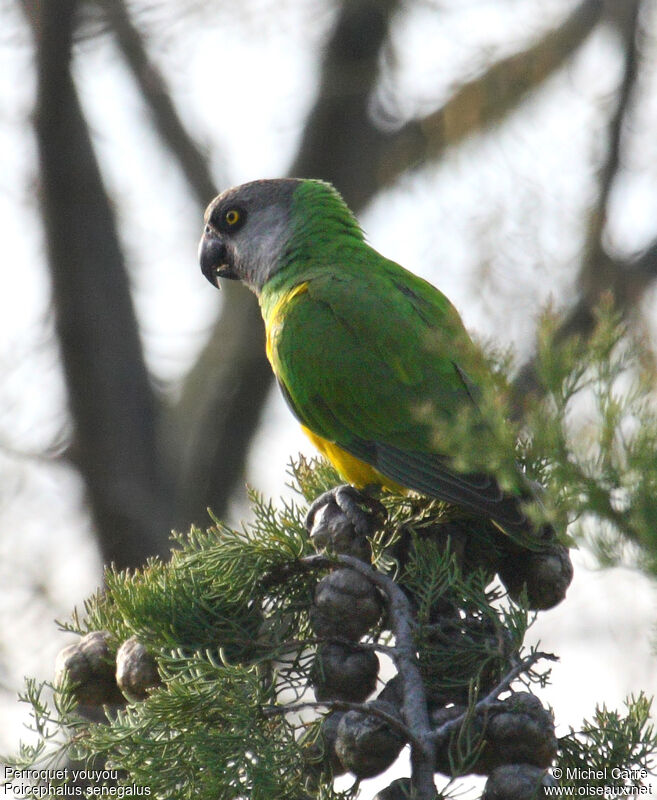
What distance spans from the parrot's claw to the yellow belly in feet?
1.82

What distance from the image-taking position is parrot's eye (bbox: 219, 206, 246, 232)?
5.27 m

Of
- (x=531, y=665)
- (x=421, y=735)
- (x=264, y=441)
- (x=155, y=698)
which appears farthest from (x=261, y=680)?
(x=264, y=441)

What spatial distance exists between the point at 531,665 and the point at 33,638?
628 cm

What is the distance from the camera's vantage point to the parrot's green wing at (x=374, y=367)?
11.8 ft

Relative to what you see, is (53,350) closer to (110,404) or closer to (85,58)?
(110,404)

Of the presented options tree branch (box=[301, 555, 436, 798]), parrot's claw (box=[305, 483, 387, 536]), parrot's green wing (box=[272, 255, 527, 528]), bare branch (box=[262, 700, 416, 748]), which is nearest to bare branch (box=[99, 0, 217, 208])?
parrot's green wing (box=[272, 255, 527, 528])

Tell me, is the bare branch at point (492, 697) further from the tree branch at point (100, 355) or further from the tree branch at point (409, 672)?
the tree branch at point (100, 355)

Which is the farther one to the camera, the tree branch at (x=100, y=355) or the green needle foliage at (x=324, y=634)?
the tree branch at (x=100, y=355)

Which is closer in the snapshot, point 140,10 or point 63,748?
point 63,748

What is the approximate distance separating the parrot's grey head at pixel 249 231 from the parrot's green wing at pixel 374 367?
0.76 m

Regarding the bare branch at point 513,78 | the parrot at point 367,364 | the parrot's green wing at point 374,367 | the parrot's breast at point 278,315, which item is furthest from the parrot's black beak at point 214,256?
the bare branch at point 513,78

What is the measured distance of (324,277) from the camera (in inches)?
166

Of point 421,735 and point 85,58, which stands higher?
point 85,58

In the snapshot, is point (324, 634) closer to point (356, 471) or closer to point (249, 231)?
point (356, 471)
